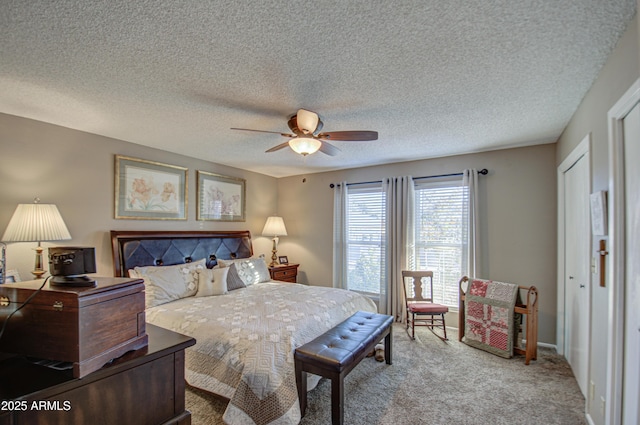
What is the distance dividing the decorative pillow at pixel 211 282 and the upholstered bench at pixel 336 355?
1509 millimetres

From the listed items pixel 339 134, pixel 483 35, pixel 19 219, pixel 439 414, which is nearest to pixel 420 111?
pixel 339 134

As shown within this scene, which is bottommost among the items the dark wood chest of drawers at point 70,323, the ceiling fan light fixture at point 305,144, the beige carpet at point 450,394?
the beige carpet at point 450,394

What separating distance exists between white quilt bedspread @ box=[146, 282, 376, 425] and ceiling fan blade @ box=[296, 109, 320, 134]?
5.48 feet

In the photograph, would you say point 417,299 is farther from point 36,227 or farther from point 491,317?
point 36,227

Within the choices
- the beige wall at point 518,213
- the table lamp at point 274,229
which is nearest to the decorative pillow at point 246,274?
the table lamp at point 274,229

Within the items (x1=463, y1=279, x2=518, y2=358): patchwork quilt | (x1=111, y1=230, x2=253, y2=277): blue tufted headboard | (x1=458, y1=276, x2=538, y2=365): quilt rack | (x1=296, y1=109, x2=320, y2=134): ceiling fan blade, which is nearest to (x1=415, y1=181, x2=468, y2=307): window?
(x1=463, y1=279, x2=518, y2=358): patchwork quilt

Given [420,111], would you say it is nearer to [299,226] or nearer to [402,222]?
[402,222]

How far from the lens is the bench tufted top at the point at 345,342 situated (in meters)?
2.12

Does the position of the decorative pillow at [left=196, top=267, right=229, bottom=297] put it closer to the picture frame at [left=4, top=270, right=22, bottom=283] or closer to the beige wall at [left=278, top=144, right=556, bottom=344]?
the picture frame at [left=4, top=270, right=22, bottom=283]

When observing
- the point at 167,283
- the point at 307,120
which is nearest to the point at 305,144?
the point at 307,120

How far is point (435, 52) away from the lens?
1.76 metres

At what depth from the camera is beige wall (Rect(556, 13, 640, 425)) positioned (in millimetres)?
1555

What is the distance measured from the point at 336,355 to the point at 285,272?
299 centimetres

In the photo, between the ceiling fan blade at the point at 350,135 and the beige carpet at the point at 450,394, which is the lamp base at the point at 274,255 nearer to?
the beige carpet at the point at 450,394
